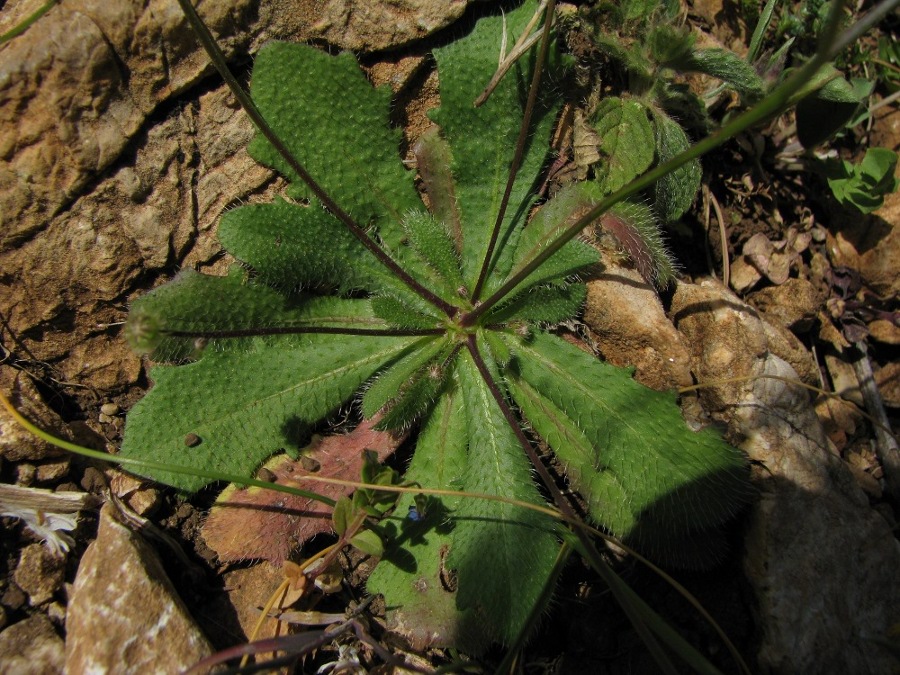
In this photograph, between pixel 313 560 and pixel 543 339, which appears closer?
pixel 313 560

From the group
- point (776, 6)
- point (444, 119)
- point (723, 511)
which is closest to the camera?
point (723, 511)

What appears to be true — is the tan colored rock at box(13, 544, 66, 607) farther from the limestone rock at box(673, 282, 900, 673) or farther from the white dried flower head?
the limestone rock at box(673, 282, 900, 673)

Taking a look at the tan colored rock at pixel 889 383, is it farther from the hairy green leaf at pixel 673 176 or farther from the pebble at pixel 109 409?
the pebble at pixel 109 409

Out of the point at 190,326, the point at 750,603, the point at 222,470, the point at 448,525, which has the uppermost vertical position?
the point at 190,326

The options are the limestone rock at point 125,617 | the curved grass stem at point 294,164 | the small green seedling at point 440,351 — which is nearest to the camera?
the curved grass stem at point 294,164

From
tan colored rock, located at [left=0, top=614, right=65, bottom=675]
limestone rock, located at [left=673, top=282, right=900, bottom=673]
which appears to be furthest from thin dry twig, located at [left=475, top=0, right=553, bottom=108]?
tan colored rock, located at [left=0, top=614, right=65, bottom=675]

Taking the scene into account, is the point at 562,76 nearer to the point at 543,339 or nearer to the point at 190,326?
the point at 543,339

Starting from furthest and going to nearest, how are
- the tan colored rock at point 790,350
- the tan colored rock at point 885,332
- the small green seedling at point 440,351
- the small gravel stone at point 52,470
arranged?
1. the tan colored rock at point 885,332
2. the tan colored rock at point 790,350
3. the small gravel stone at point 52,470
4. the small green seedling at point 440,351

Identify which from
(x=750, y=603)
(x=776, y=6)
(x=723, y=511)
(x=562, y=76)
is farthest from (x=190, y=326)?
(x=776, y=6)

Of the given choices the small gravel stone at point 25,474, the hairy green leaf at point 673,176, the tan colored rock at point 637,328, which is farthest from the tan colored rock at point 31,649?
the hairy green leaf at point 673,176
